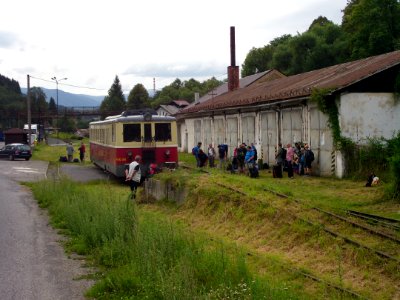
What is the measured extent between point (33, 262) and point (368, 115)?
50.8ft

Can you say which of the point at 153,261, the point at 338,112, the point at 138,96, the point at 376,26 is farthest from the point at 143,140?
the point at 138,96

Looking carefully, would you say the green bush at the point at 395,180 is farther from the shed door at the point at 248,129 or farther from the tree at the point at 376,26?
the tree at the point at 376,26

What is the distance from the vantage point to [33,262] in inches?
395

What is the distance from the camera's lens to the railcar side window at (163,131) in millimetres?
24453

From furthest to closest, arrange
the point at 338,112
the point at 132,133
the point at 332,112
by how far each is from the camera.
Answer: the point at 132,133 < the point at 332,112 < the point at 338,112

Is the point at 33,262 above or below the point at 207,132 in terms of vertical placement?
below

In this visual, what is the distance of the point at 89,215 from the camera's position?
38.6 ft

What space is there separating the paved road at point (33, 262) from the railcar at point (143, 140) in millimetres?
6489

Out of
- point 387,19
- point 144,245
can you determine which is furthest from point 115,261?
point 387,19

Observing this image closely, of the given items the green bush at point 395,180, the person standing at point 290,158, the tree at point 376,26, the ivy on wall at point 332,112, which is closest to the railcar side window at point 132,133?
the person standing at point 290,158

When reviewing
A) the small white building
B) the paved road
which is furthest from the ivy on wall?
the small white building

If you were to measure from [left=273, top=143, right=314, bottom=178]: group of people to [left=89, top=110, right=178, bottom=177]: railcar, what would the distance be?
462 centimetres

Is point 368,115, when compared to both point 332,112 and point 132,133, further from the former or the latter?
point 132,133

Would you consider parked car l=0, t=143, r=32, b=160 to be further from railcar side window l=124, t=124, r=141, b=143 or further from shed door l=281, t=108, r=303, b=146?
shed door l=281, t=108, r=303, b=146
